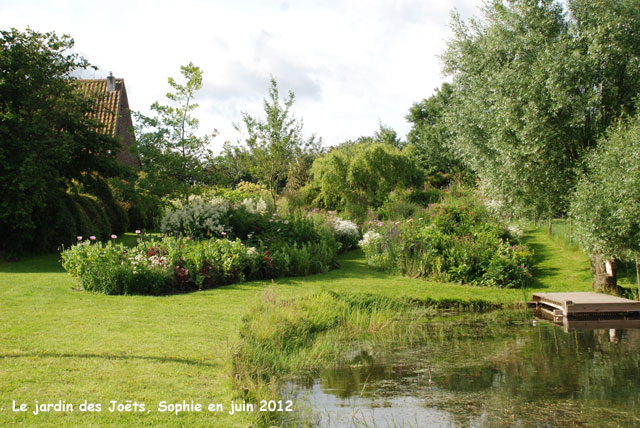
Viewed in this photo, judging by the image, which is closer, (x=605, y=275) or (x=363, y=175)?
(x=605, y=275)

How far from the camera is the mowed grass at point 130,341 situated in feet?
13.3

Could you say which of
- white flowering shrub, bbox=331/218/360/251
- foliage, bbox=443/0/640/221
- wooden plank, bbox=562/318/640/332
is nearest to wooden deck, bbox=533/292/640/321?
wooden plank, bbox=562/318/640/332

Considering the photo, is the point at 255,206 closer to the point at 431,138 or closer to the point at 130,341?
the point at 130,341

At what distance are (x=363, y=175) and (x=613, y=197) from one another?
1239 cm

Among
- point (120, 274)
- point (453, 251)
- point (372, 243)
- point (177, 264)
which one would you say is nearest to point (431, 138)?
point (372, 243)

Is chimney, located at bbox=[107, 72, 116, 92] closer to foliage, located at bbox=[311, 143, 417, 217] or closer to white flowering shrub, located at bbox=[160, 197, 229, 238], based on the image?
foliage, located at bbox=[311, 143, 417, 217]

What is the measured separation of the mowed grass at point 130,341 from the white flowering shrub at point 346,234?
425cm

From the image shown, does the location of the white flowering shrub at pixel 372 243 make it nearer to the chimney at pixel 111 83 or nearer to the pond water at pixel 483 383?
the pond water at pixel 483 383

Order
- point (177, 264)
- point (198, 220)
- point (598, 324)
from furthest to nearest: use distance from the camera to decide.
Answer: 1. point (198, 220)
2. point (177, 264)
3. point (598, 324)

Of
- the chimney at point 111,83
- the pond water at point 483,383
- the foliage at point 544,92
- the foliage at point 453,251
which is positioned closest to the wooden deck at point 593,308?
the pond water at point 483,383

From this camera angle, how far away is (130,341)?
5863 millimetres

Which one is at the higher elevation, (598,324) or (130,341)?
(130,341)

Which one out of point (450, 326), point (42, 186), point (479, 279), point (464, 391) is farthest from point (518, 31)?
point (42, 186)

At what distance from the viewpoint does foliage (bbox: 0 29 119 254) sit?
1347 centimetres
